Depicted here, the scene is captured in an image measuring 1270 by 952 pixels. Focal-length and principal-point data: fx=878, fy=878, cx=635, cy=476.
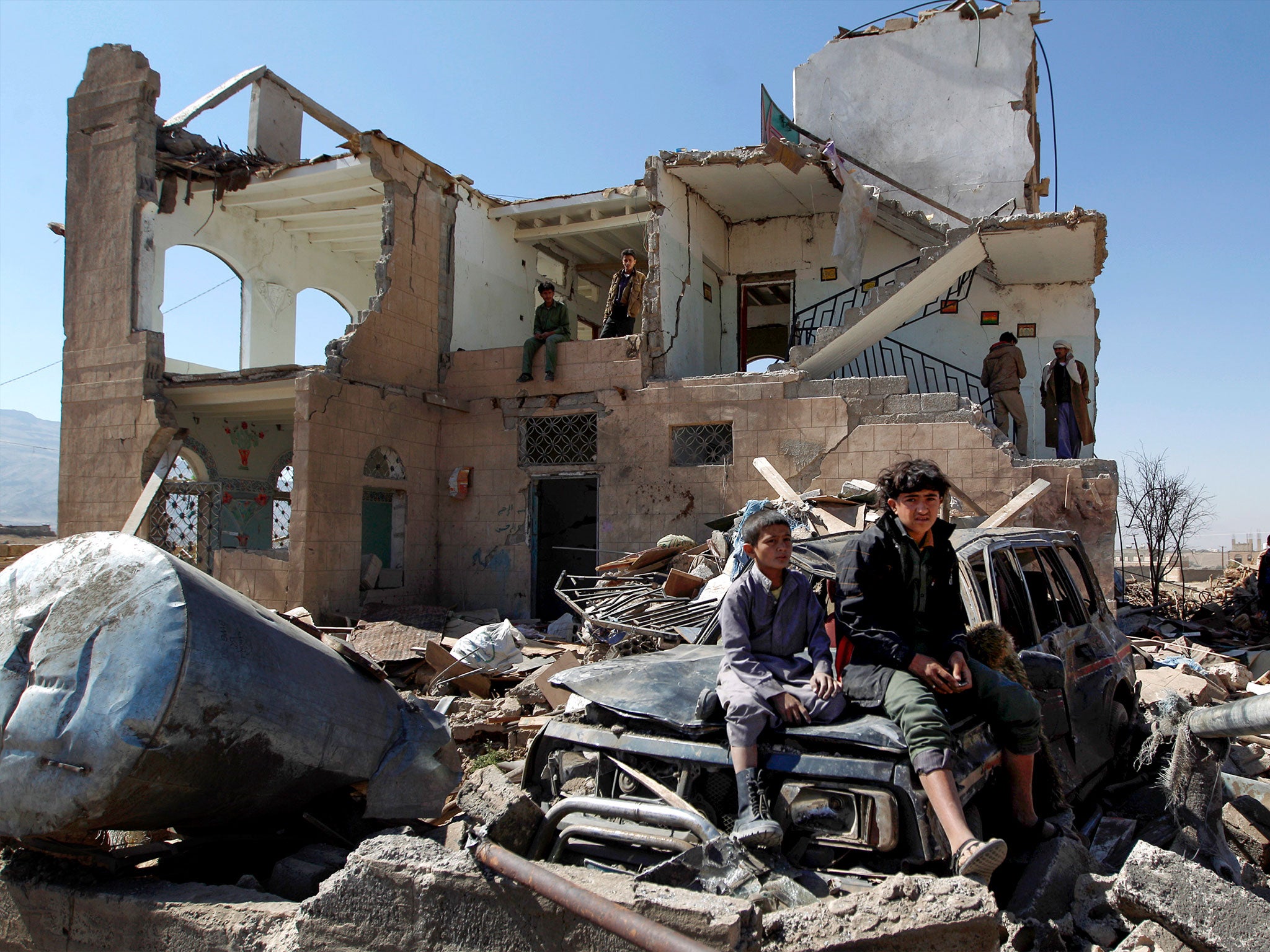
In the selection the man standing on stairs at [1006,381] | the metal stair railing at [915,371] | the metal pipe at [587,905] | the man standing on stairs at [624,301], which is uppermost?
the man standing on stairs at [624,301]

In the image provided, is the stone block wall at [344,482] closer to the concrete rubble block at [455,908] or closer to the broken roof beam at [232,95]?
the broken roof beam at [232,95]

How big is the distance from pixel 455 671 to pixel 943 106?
41.0ft

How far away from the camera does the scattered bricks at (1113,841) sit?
12.8 feet

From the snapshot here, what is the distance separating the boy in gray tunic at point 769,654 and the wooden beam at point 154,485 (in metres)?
9.54

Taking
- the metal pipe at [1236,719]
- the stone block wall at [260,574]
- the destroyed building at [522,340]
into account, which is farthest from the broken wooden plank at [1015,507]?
the stone block wall at [260,574]

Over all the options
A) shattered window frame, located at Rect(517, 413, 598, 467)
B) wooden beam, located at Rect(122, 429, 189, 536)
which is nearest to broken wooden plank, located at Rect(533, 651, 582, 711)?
shattered window frame, located at Rect(517, 413, 598, 467)

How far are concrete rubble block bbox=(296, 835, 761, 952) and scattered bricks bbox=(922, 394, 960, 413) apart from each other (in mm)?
7906

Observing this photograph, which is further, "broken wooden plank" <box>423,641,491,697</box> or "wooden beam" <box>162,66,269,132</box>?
"wooden beam" <box>162,66,269,132</box>

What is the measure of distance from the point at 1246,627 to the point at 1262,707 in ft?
35.8

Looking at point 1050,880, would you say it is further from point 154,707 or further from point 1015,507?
point 1015,507

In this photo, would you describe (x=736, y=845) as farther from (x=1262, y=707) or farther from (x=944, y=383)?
(x=944, y=383)

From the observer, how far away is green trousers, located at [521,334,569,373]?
38.4ft

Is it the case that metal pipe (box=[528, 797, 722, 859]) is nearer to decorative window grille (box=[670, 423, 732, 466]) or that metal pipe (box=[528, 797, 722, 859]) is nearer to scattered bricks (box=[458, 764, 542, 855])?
scattered bricks (box=[458, 764, 542, 855])

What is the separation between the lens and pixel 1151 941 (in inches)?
115
